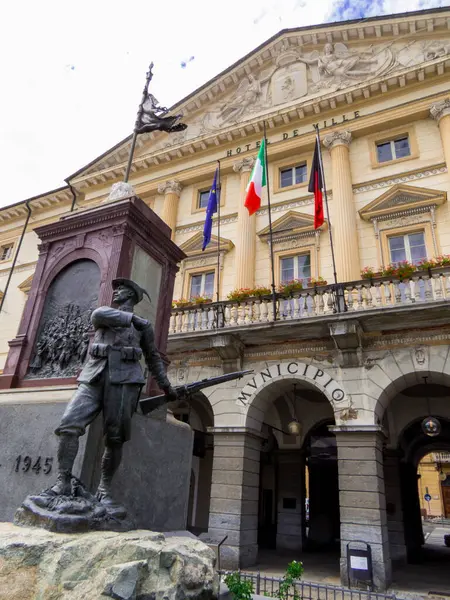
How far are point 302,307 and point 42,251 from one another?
873 cm

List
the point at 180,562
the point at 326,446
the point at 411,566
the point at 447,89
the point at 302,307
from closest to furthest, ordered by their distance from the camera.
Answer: the point at 180,562
the point at 302,307
the point at 411,566
the point at 326,446
the point at 447,89

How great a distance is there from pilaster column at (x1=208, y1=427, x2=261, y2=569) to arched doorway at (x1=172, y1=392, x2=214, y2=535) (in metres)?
3.45

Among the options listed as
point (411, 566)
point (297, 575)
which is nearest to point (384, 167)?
point (411, 566)

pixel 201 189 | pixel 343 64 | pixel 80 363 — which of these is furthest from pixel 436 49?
pixel 80 363

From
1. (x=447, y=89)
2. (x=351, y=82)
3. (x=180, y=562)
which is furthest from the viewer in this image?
(x=351, y=82)

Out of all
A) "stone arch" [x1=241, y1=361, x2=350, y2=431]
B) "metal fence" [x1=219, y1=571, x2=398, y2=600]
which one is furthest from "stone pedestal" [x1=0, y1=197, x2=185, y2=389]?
"stone arch" [x1=241, y1=361, x2=350, y2=431]

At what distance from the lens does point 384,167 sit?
1652 cm

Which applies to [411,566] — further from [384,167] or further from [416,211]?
[384,167]

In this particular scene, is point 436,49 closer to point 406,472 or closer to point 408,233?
point 408,233

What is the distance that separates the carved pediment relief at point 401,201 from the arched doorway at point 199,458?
30.0ft

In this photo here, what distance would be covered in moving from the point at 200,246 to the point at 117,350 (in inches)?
593

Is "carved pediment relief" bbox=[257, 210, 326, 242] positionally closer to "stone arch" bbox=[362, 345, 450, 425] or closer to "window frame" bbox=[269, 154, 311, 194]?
"window frame" bbox=[269, 154, 311, 194]

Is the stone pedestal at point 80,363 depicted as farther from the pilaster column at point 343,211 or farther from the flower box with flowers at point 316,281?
the pilaster column at point 343,211

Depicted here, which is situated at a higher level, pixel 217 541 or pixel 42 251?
pixel 42 251
